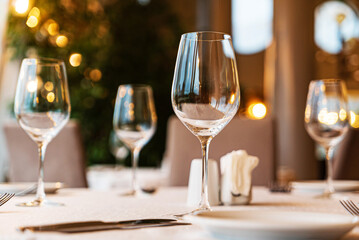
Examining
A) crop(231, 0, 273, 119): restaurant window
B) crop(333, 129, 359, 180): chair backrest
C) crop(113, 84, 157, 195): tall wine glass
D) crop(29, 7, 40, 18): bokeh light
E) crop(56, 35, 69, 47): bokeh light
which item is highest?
crop(231, 0, 273, 119): restaurant window

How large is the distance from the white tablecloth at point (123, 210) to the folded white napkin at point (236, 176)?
0.11 feet

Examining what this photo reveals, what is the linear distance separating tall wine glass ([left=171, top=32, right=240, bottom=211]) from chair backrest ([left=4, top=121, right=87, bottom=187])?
1217 millimetres

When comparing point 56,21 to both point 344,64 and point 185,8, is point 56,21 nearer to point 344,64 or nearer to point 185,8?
point 185,8

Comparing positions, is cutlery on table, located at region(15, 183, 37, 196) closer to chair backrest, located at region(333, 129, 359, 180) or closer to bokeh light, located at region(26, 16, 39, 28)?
chair backrest, located at region(333, 129, 359, 180)

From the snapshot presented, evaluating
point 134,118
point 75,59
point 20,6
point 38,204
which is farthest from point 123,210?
point 75,59

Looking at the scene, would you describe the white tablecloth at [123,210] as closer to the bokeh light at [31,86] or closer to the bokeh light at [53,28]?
the bokeh light at [31,86]

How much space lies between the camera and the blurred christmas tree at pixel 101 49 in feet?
13.1

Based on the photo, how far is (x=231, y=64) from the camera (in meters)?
0.76

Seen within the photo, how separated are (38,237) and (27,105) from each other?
0.45m

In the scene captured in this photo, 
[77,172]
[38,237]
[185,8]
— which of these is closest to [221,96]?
[38,237]

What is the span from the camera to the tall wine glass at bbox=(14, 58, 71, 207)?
922mm

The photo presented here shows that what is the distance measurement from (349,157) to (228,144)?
466mm

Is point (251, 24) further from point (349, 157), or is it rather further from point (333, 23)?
point (349, 157)

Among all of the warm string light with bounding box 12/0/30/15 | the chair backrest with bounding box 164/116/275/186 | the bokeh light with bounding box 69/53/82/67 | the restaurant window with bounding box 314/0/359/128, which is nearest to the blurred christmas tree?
the bokeh light with bounding box 69/53/82/67
